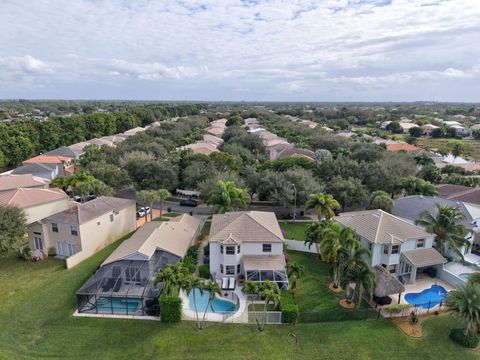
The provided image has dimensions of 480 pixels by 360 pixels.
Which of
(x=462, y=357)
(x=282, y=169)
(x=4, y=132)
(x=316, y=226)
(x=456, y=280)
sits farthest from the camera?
(x=4, y=132)

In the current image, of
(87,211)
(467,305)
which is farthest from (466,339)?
(87,211)

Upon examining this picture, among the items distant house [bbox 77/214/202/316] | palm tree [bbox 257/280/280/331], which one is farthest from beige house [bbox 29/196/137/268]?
palm tree [bbox 257/280/280/331]

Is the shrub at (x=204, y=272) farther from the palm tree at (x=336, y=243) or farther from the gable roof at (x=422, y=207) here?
the gable roof at (x=422, y=207)

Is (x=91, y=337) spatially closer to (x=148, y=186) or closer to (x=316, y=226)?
(x=316, y=226)

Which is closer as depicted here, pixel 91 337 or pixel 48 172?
pixel 91 337

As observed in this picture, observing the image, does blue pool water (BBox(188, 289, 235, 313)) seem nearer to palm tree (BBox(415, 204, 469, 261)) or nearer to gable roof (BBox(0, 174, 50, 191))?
palm tree (BBox(415, 204, 469, 261))

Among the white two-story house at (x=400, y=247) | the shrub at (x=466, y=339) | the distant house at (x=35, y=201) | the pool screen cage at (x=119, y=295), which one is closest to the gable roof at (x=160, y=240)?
the pool screen cage at (x=119, y=295)

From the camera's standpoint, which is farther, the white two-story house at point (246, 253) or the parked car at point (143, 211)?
the parked car at point (143, 211)

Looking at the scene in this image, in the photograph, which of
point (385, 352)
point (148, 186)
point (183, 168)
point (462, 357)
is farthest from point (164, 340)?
point (183, 168)
